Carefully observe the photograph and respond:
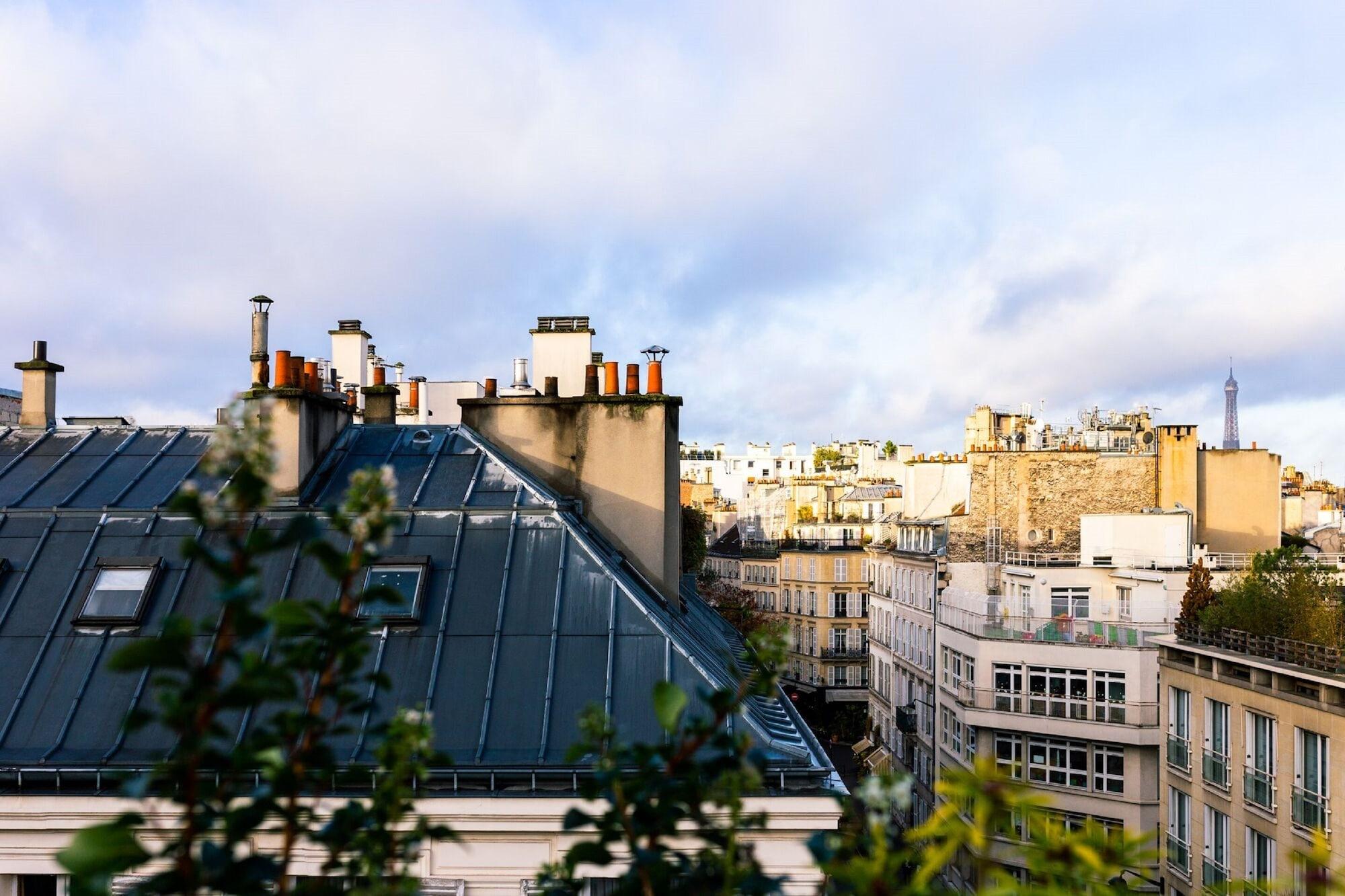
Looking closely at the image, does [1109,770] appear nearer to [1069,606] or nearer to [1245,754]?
[1069,606]

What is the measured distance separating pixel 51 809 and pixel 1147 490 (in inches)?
1767

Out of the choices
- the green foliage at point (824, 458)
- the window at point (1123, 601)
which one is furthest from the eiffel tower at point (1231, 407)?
the window at point (1123, 601)

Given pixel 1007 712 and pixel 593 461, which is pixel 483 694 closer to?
pixel 593 461

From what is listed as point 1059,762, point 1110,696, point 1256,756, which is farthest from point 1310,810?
point 1059,762

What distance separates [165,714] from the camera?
3025mm

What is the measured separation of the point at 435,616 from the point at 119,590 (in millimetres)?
3815

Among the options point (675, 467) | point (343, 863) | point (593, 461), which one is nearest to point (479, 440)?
point (593, 461)

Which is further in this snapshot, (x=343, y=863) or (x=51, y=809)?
(x=51, y=809)

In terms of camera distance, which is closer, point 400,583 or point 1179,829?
point 400,583

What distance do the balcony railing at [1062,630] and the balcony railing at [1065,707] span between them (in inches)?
69.3

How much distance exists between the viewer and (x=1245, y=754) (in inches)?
933

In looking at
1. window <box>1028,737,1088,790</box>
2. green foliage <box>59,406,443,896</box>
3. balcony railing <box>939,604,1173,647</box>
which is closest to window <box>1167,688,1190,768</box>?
balcony railing <box>939,604,1173,647</box>

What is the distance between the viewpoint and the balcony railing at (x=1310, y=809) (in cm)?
2066

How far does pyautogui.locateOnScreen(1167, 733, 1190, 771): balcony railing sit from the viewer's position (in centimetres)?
2664
